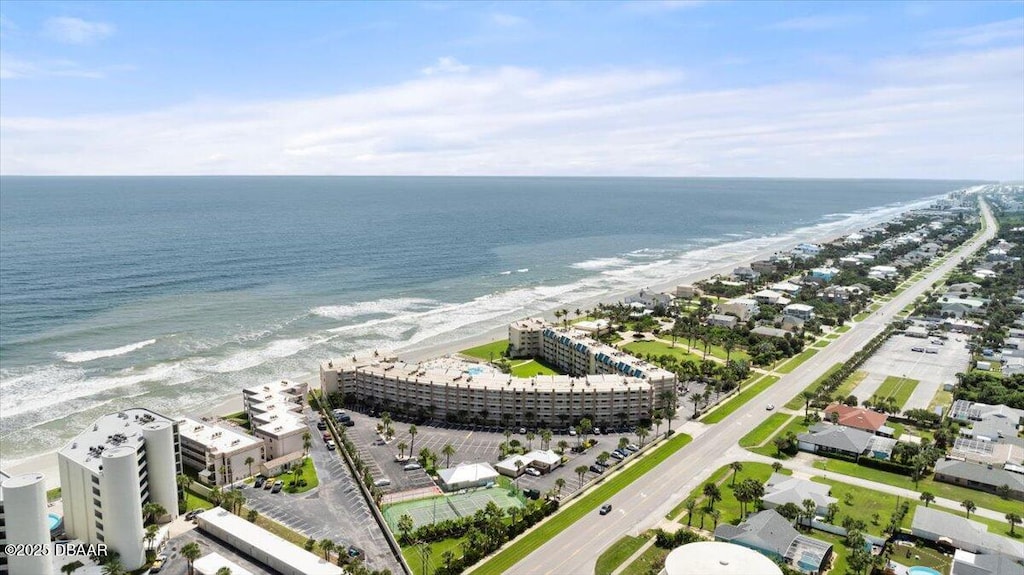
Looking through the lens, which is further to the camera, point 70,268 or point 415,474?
point 70,268

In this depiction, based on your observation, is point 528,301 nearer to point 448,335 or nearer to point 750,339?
point 448,335

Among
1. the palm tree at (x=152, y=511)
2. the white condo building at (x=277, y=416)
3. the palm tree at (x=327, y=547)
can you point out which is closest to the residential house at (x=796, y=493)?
the palm tree at (x=327, y=547)

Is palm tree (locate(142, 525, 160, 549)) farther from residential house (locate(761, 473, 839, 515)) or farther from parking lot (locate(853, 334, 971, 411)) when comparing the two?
parking lot (locate(853, 334, 971, 411))

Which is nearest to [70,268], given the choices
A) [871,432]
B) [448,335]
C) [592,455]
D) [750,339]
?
[448,335]

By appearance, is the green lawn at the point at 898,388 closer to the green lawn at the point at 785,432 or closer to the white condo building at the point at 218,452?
the green lawn at the point at 785,432

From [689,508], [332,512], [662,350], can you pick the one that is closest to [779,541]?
[689,508]
